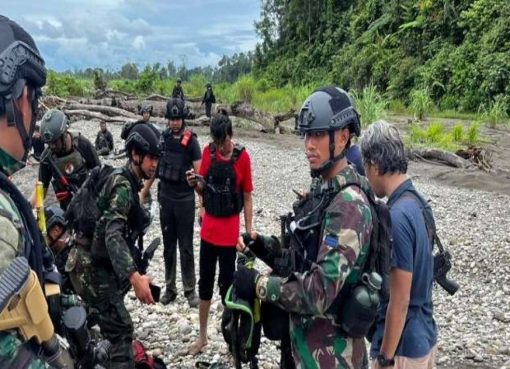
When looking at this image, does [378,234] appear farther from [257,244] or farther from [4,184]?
[4,184]

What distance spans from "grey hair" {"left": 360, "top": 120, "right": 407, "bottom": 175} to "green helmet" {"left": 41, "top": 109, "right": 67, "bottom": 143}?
3729mm

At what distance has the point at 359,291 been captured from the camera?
2.41 meters

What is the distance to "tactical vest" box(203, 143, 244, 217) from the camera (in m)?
5.02

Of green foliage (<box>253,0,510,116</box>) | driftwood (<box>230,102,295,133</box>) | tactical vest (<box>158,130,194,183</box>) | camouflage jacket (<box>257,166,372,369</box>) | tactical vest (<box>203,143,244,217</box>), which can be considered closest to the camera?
camouflage jacket (<box>257,166,372,369</box>)

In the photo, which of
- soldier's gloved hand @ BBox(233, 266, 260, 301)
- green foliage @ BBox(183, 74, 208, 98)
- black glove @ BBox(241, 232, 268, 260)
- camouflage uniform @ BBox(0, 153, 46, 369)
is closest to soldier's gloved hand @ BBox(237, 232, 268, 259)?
black glove @ BBox(241, 232, 268, 260)

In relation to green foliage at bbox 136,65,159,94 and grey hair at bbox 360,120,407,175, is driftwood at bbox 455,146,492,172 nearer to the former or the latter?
grey hair at bbox 360,120,407,175

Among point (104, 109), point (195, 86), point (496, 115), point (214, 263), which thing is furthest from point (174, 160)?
point (195, 86)

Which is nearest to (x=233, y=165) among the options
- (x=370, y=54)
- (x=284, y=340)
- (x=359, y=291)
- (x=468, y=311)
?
(x=284, y=340)

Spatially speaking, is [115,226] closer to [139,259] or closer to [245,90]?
[139,259]

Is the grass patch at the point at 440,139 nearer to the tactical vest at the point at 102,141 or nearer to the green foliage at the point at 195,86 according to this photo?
the tactical vest at the point at 102,141

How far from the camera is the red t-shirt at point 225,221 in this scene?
16.2 ft

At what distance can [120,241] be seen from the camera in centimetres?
338

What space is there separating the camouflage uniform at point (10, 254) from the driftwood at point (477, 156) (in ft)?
52.3

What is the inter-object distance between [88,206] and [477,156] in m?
15.0
